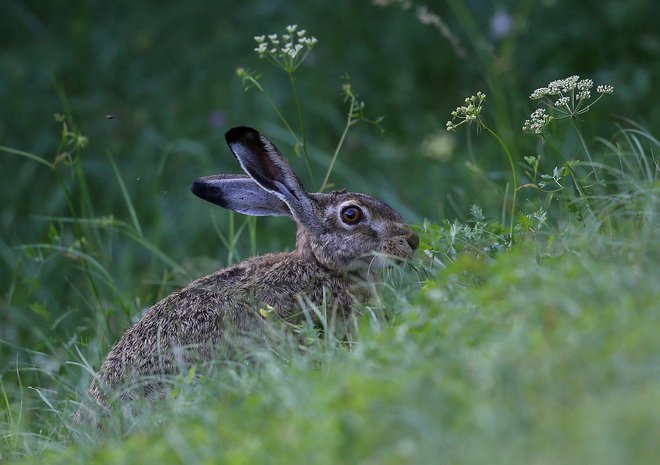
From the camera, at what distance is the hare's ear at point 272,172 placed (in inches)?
258

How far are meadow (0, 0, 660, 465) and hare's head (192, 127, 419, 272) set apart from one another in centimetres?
19

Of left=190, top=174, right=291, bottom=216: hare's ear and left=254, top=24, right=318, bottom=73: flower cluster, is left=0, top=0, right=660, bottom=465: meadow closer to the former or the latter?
left=254, top=24, right=318, bottom=73: flower cluster

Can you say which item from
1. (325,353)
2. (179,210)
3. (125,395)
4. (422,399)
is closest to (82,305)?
(179,210)

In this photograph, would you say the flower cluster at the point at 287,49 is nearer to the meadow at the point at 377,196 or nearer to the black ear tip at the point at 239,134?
the meadow at the point at 377,196

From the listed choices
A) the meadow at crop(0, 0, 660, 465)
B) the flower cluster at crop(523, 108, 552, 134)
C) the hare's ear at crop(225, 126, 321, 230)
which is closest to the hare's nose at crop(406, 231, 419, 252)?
the meadow at crop(0, 0, 660, 465)

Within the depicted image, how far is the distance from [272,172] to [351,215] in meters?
0.52

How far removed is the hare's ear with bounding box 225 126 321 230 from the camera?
654 centimetres

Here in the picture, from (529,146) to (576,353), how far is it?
3.98 metres

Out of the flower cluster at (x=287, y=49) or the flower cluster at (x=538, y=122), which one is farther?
the flower cluster at (x=287, y=49)

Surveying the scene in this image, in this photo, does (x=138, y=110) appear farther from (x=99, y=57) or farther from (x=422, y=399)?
(x=422, y=399)

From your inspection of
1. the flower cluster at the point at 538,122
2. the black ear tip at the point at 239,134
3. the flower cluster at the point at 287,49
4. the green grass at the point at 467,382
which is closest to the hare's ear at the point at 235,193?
the black ear tip at the point at 239,134

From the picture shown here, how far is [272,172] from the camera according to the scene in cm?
676

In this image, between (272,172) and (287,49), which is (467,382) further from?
(272,172)

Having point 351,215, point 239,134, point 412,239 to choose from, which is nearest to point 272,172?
point 239,134
